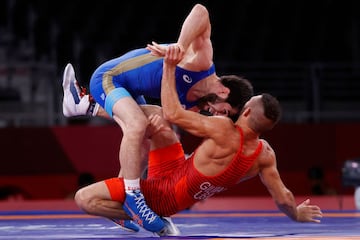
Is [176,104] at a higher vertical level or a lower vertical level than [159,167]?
higher

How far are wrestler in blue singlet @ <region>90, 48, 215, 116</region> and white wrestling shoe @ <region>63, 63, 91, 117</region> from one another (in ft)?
0.81

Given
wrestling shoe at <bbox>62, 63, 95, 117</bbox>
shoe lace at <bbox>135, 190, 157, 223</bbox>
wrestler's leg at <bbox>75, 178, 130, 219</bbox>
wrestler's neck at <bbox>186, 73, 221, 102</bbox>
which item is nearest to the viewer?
shoe lace at <bbox>135, 190, 157, 223</bbox>

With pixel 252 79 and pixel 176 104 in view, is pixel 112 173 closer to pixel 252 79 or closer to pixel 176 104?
pixel 252 79

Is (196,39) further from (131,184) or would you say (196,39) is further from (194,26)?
(131,184)

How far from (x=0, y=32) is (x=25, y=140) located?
11.6 feet

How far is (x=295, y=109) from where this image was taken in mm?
9578

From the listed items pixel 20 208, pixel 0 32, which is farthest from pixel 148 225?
Result: pixel 0 32

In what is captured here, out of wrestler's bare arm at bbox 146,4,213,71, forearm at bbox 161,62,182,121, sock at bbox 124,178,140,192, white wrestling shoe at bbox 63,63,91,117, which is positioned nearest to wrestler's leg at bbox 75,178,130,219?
sock at bbox 124,178,140,192

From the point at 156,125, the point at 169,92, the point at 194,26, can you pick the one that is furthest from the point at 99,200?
the point at 194,26

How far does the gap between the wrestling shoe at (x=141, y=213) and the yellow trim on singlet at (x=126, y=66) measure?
2.74 ft

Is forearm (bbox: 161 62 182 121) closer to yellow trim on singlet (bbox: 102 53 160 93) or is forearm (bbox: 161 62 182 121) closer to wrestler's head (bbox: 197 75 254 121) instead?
wrestler's head (bbox: 197 75 254 121)

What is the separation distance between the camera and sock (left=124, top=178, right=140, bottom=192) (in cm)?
417

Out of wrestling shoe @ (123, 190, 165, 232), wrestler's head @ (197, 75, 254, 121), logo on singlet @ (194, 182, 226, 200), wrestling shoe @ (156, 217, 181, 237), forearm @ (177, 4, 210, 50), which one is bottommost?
wrestling shoe @ (156, 217, 181, 237)

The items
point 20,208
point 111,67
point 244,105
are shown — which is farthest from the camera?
point 20,208
